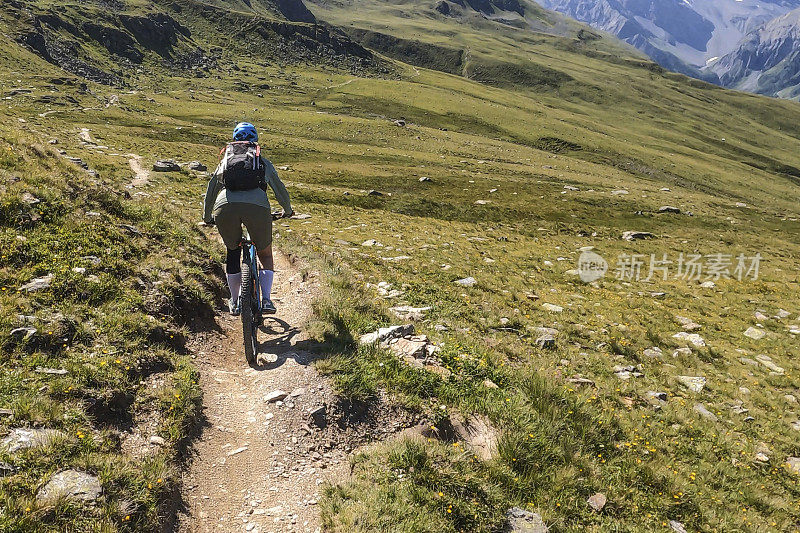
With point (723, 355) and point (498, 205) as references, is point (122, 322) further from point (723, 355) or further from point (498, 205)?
point (498, 205)

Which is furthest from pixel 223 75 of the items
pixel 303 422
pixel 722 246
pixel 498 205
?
pixel 303 422

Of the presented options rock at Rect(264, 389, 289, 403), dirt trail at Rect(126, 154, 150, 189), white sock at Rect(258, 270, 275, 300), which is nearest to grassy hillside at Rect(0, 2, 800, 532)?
dirt trail at Rect(126, 154, 150, 189)

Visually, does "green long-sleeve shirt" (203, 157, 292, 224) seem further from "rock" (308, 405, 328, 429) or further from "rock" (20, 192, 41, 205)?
"rock" (20, 192, 41, 205)

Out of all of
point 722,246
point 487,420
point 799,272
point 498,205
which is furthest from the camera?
point 498,205

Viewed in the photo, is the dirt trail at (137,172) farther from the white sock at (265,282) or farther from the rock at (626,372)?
the rock at (626,372)

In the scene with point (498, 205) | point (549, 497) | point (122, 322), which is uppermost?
point (122, 322)

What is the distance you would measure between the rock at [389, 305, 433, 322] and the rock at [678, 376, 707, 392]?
24.9ft

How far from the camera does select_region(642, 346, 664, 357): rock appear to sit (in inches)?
525

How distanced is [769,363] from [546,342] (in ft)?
26.5

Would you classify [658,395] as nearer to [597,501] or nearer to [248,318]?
[597,501]

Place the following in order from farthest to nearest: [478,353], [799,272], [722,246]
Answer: [722,246] → [799,272] → [478,353]

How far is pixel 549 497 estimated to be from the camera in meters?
6.12

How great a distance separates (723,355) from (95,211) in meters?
19.7

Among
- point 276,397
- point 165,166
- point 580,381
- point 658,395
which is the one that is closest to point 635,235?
point 658,395
